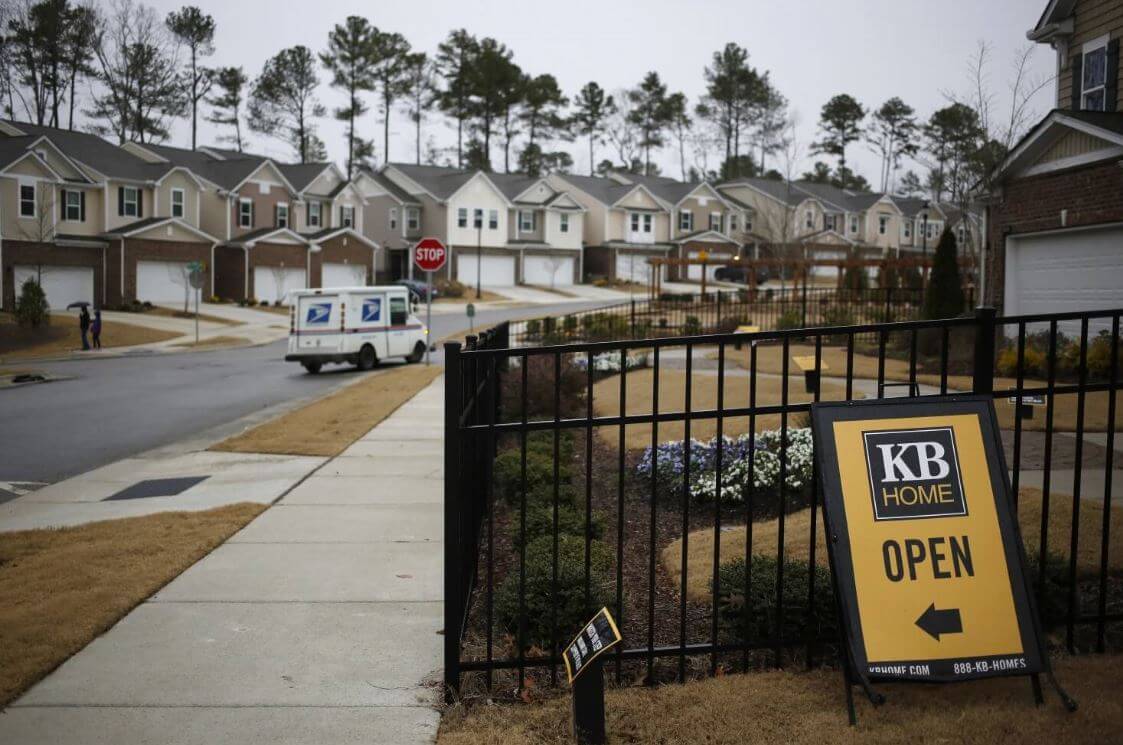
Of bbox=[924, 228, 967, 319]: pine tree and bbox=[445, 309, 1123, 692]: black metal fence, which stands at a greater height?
bbox=[924, 228, 967, 319]: pine tree

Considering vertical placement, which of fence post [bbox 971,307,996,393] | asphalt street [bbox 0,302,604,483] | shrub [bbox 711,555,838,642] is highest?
fence post [bbox 971,307,996,393]

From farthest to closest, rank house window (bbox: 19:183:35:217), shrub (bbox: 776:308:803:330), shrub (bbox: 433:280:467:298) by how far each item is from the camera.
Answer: shrub (bbox: 433:280:467:298), house window (bbox: 19:183:35:217), shrub (bbox: 776:308:803:330)

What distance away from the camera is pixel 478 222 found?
67.2 metres

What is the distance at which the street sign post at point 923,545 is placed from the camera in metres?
3.89

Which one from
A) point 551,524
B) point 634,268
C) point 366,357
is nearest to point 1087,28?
point 551,524

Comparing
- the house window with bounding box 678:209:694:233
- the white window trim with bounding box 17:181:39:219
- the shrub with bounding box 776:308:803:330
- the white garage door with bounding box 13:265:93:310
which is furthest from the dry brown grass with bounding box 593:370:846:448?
the house window with bounding box 678:209:694:233

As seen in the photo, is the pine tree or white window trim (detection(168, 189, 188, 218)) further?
white window trim (detection(168, 189, 188, 218))

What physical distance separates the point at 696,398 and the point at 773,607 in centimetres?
1039

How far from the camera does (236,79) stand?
258ft

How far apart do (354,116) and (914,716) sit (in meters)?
83.3

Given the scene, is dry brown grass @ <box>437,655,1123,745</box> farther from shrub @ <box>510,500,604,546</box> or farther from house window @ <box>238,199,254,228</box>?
house window @ <box>238,199,254,228</box>

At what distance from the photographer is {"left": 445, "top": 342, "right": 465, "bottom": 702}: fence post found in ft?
14.6

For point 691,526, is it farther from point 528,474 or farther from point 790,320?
point 790,320

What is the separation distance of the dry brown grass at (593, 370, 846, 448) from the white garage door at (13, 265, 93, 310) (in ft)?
124
